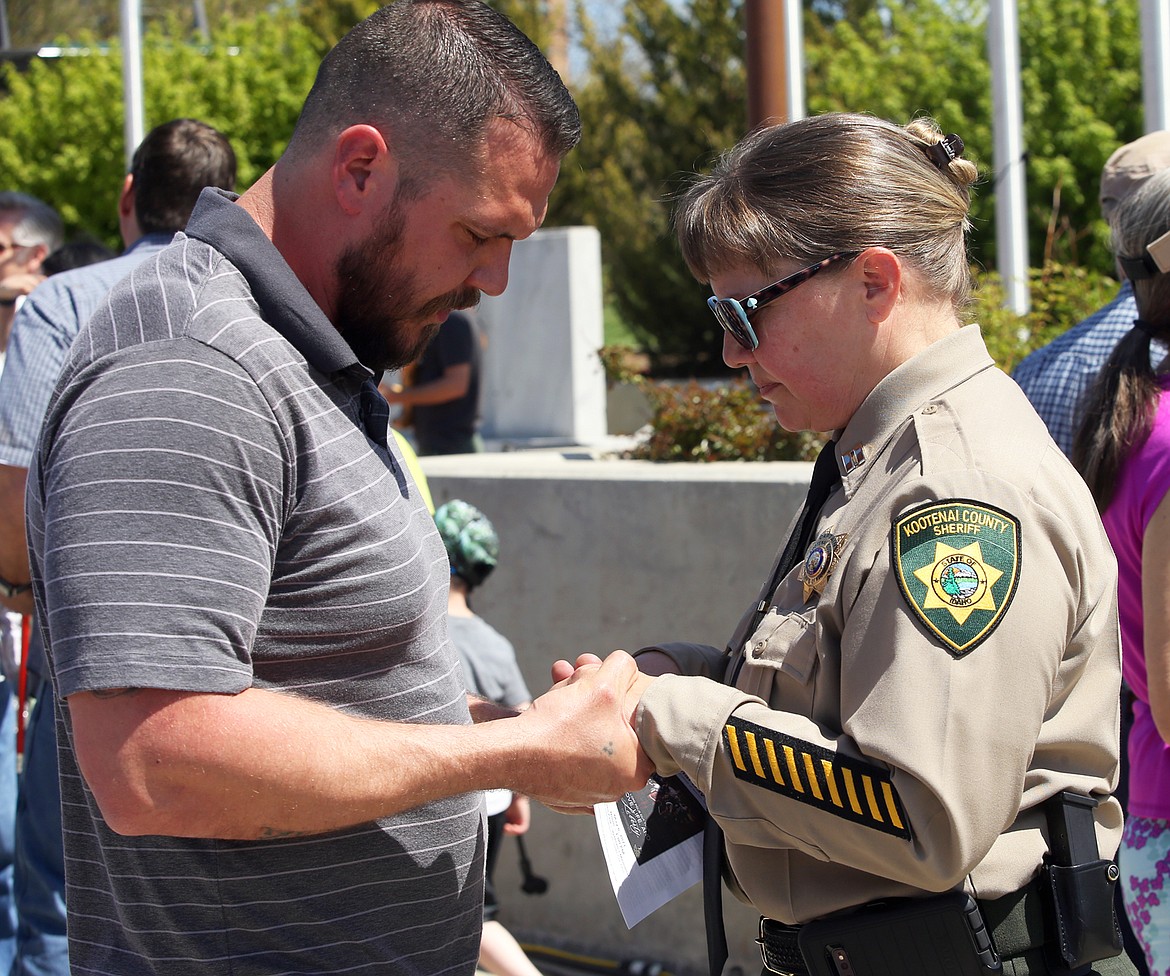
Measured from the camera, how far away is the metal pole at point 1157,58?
19.7ft

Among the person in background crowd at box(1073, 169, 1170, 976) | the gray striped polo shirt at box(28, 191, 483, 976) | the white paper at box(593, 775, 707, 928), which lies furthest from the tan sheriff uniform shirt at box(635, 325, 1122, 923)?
the person in background crowd at box(1073, 169, 1170, 976)

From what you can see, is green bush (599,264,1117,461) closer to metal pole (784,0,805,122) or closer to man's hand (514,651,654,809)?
metal pole (784,0,805,122)

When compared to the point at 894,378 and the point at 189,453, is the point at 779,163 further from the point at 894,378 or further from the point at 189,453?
the point at 189,453

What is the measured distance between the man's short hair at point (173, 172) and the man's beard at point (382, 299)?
2.07 metres

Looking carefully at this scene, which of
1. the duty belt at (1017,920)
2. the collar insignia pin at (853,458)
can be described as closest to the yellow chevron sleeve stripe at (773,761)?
the duty belt at (1017,920)

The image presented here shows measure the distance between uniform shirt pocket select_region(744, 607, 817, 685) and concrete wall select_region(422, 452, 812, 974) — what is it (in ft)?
7.15

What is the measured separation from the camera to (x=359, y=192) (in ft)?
5.90

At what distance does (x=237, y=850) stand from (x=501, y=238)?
93 centimetres

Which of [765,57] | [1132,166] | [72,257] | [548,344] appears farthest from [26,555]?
[548,344]

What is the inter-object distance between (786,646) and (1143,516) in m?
0.97

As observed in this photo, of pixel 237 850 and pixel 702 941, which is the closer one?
pixel 237 850

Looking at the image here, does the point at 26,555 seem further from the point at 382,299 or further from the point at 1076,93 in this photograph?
the point at 1076,93

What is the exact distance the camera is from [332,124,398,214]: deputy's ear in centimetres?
178

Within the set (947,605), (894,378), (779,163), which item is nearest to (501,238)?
(779,163)
